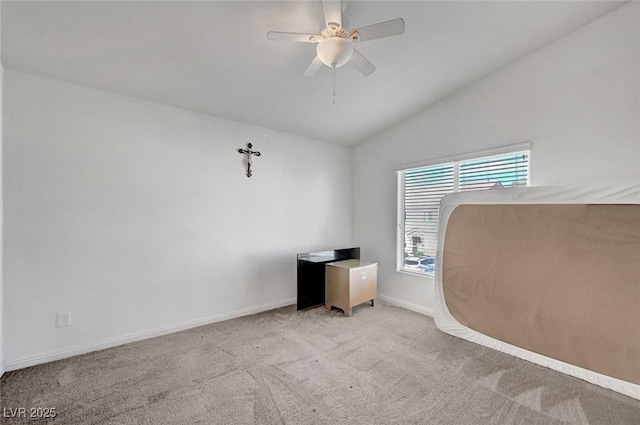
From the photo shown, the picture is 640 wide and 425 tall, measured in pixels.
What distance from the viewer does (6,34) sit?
1.82 m

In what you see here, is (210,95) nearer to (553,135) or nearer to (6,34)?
(6,34)

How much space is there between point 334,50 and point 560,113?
2.17m

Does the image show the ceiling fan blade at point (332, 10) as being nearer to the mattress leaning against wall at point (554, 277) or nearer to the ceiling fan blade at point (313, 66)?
the ceiling fan blade at point (313, 66)

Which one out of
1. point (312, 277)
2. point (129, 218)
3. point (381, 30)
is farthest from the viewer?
point (312, 277)

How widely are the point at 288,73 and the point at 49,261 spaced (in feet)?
8.66

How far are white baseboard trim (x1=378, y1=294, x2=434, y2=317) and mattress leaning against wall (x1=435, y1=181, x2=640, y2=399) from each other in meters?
1.42

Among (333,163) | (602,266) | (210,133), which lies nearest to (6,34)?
(210,133)

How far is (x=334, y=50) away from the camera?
1.79 m

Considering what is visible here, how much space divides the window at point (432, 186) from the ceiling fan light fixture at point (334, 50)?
2.00 m

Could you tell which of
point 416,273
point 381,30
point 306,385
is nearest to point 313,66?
point 381,30

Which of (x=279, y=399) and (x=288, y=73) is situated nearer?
(x=279, y=399)

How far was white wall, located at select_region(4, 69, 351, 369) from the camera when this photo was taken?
7.23 ft

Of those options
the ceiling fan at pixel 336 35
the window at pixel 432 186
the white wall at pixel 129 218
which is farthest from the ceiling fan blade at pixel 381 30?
the white wall at pixel 129 218

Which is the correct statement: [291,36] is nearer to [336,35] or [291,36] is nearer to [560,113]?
[336,35]
